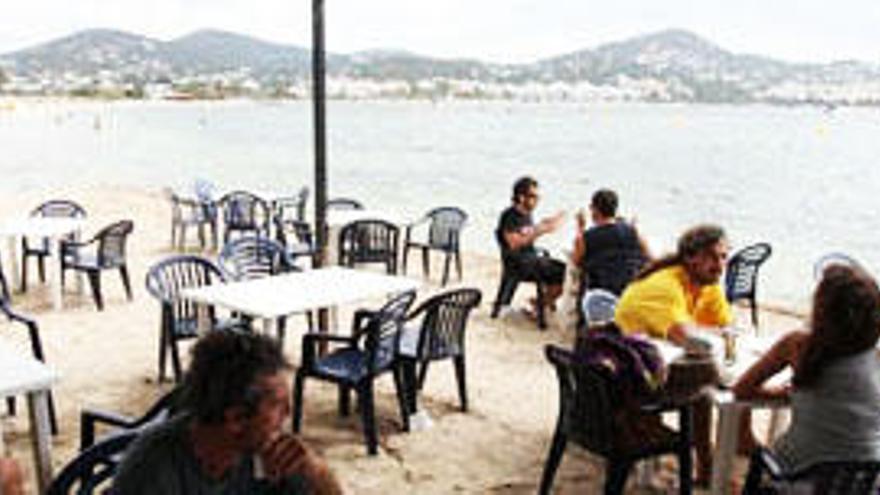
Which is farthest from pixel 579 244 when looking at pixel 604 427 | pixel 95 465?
pixel 95 465

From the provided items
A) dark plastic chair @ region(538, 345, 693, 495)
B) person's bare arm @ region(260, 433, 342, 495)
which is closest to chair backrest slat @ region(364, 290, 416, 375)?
dark plastic chair @ region(538, 345, 693, 495)

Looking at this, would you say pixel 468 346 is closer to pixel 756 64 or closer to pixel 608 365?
pixel 608 365

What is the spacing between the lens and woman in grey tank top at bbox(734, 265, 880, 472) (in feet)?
9.86

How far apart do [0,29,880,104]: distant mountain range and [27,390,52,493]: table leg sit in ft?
376

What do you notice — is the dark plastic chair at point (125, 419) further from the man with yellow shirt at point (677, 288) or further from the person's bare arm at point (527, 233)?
the person's bare arm at point (527, 233)

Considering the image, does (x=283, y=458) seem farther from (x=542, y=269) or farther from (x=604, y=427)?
(x=542, y=269)

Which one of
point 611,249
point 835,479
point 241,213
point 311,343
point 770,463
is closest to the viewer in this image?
point 835,479

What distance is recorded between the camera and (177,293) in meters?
5.86

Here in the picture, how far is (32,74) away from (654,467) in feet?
509

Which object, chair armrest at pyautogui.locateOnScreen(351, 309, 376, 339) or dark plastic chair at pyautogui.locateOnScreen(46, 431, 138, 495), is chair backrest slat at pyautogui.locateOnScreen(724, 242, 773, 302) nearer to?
chair armrest at pyautogui.locateOnScreen(351, 309, 376, 339)

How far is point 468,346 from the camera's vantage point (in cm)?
706

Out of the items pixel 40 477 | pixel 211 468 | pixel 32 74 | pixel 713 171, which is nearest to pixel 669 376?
pixel 211 468

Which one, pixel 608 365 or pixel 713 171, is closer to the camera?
pixel 608 365

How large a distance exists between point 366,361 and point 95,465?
2140 millimetres
